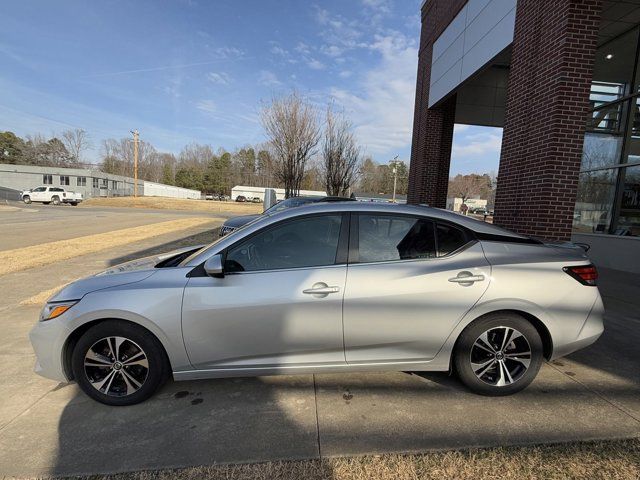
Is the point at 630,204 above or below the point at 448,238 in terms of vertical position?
above

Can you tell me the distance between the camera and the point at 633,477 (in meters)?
2.20

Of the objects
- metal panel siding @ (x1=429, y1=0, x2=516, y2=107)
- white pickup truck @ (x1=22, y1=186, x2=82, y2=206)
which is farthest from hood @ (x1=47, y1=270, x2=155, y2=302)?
white pickup truck @ (x1=22, y1=186, x2=82, y2=206)

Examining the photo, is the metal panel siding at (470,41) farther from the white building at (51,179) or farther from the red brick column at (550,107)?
the white building at (51,179)

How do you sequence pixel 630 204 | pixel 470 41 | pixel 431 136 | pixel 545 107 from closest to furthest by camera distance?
pixel 545 107 < pixel 470 41 < pixel 630 204 < pixel 431 136

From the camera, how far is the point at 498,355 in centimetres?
308

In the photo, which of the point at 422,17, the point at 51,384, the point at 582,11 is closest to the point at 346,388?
the point at 51,384

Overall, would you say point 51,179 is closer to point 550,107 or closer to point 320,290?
point 550,107

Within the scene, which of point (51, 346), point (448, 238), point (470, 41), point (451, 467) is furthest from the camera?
point (470, 41)

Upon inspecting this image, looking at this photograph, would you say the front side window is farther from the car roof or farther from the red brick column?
the red brick column

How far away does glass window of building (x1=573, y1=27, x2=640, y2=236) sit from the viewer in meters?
9.71

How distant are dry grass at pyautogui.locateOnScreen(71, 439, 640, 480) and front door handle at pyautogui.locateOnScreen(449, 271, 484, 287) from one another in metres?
1.16

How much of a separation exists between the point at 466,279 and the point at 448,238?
1.23 ft

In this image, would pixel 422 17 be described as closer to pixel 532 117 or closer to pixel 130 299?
pixel 532 117

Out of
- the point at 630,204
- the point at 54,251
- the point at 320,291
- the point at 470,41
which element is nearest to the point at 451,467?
the point at 320,291
